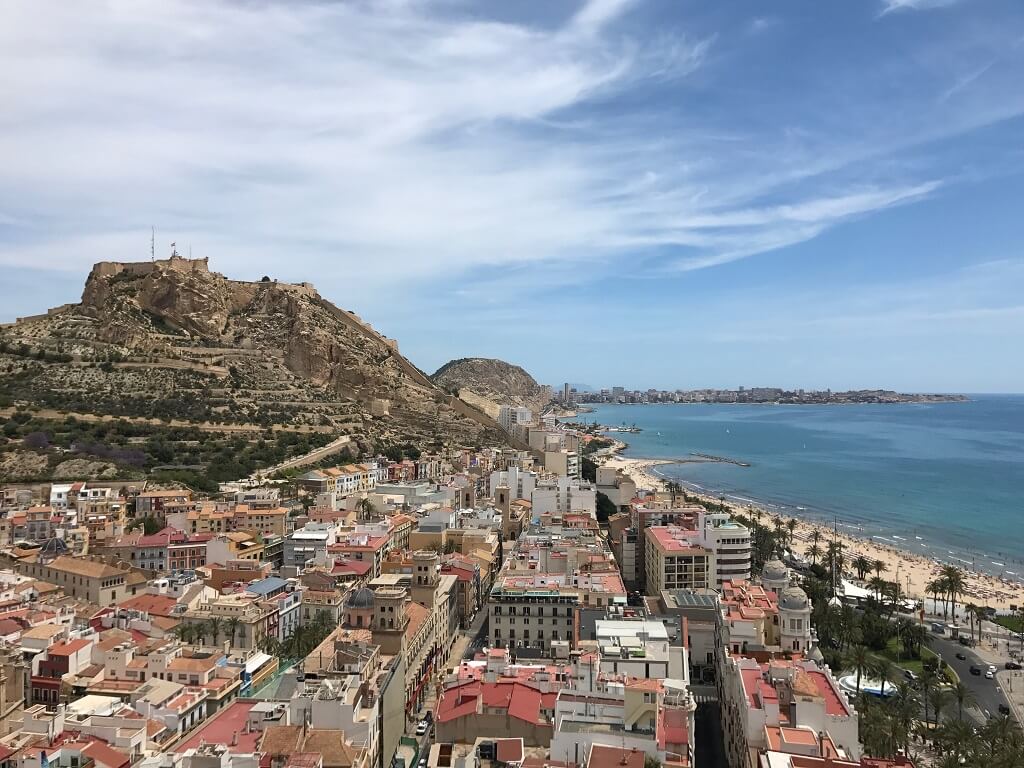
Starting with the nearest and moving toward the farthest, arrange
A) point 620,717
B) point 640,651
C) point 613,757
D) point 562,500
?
point 613,757
point 620,717
point 640,651
point 562,500

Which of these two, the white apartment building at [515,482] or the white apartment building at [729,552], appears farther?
the white apartment building at [515,482]

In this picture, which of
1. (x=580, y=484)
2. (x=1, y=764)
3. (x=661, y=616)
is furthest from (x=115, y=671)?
(x=580, y=484)

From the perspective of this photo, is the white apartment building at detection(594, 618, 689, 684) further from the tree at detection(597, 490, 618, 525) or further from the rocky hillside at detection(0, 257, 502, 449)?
the rocky hillside at detection(0, 257, 502, 449)

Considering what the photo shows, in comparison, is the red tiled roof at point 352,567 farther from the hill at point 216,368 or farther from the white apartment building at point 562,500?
the hill at point 216,368

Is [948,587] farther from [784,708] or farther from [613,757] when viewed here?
[613,757]

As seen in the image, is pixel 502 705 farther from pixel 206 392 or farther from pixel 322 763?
pixel 206 392

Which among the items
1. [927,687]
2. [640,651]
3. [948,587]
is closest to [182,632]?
[640,651]

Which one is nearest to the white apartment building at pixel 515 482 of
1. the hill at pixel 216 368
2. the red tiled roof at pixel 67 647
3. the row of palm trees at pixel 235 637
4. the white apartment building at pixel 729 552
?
the hill at pixel 216 368
